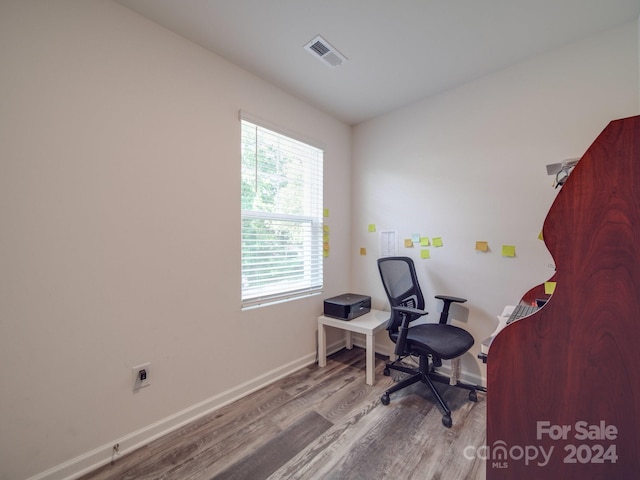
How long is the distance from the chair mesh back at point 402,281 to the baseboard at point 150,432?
118cm

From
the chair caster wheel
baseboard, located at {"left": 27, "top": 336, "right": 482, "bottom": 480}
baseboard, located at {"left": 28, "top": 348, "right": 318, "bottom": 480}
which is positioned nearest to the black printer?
baseboard, located at {"left": 27, "top": 336, "right": 482, "bottom": 480}

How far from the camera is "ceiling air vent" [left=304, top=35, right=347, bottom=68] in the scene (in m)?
1.75

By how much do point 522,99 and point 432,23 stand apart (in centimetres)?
95

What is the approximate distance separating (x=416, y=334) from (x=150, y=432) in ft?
6.16

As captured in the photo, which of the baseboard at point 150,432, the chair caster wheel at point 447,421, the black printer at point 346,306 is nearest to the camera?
the baseboard at point 150,432

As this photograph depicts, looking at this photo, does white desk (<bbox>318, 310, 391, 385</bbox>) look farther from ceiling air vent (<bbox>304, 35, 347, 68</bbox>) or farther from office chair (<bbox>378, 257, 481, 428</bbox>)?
ceiling air vent (<bbox>304, 35, 347, 68</bbox>)

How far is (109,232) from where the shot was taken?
1.45m

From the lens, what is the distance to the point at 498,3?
1475mm

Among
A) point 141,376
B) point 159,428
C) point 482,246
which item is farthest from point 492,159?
point 159,428

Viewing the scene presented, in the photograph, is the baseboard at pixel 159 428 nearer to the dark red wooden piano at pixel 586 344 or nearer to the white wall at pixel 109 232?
the white wall at pixel 109 232

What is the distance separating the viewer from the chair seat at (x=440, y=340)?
1.77m

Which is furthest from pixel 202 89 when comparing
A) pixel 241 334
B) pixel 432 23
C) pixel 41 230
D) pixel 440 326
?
pixel 440 326

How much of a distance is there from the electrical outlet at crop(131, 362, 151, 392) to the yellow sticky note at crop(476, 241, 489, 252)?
2.52m

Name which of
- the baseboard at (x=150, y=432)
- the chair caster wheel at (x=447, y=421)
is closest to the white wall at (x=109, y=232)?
the baseboard at (x=150, y=432)
